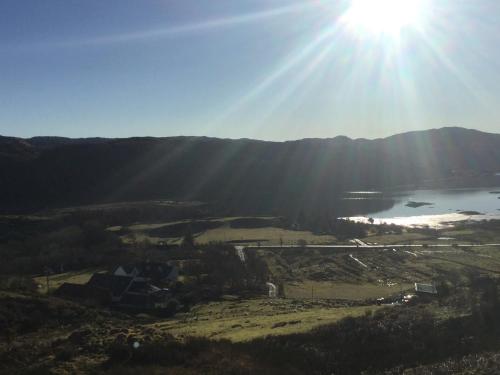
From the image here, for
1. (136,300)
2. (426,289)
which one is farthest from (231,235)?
(426,289)

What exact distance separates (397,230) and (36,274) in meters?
59.7

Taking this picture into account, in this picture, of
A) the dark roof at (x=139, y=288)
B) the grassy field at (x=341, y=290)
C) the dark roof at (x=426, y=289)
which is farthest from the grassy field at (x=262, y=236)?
the dark roof at (x=426, y=289)

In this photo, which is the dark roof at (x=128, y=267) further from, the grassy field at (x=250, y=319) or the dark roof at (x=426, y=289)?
the dark roof at (x=426, y=289)

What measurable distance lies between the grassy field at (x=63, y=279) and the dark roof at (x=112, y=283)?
3771 mm

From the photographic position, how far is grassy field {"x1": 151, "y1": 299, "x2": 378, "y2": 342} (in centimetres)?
2494

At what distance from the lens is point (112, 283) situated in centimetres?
4231

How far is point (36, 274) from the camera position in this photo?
55469mm

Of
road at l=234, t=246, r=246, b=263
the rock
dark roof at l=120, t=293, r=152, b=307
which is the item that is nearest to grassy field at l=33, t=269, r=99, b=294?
dark roof at l=120, t=293, r=152, b=307

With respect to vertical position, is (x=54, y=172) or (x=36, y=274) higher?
(x=54, y=172)

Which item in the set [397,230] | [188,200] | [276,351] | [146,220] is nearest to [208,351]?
[276,351]

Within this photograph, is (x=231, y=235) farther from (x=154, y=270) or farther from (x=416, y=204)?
(x=416, y=204)

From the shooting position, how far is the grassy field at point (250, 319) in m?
24.9

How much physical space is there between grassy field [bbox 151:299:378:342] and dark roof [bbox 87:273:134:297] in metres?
6.98

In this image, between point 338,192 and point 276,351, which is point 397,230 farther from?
point 338,192
